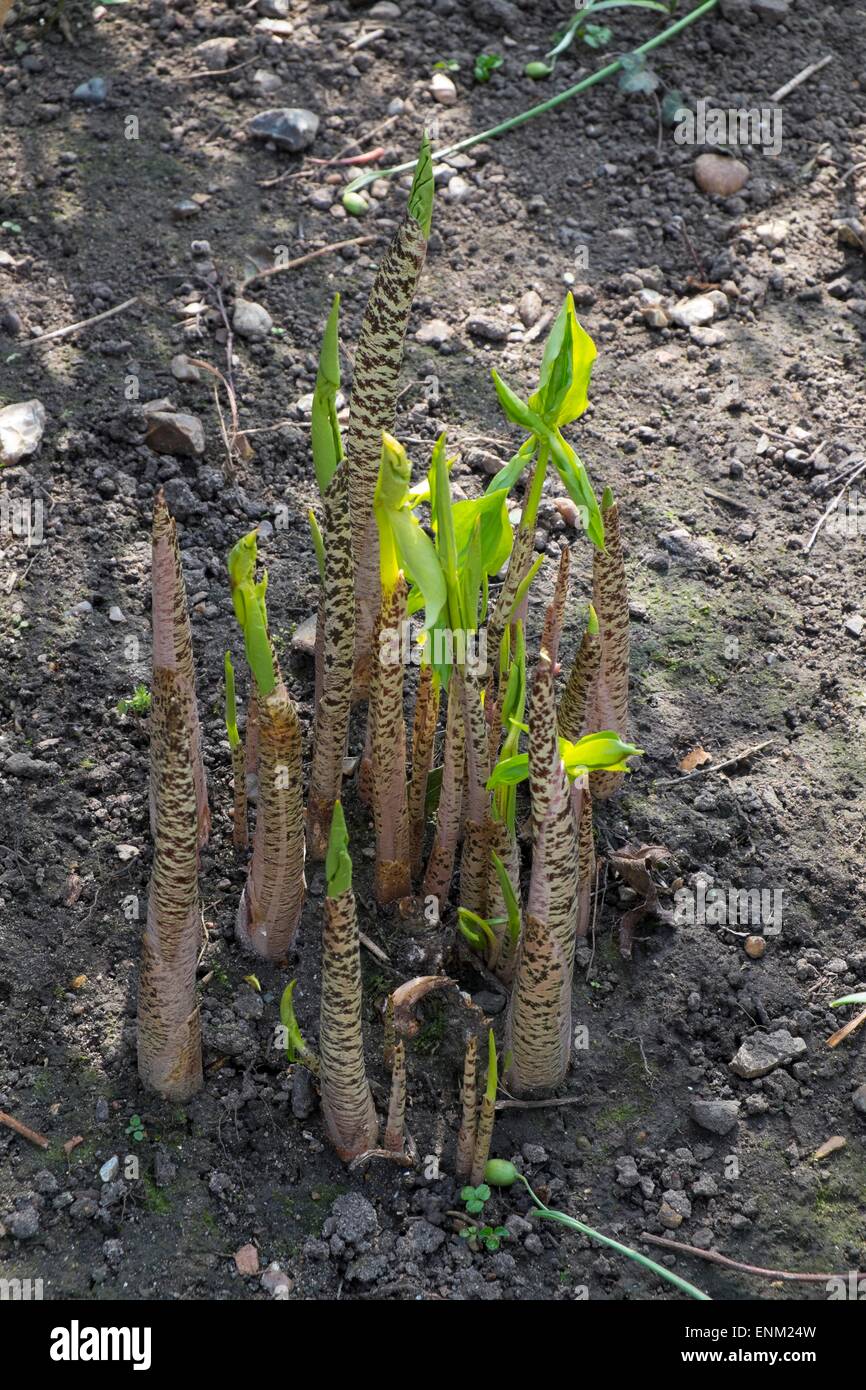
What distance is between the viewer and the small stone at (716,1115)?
2.70m

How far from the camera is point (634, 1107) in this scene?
9.03 feet

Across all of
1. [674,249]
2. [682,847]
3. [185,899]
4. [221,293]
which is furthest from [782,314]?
[185,899]

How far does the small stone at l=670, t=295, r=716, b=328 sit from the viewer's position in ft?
14.5

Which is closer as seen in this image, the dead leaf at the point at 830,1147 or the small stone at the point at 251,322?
the dead leaf at the point at 830,1147

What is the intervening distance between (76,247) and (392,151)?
3.84ft

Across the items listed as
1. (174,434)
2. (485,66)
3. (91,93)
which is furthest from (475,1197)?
(485,66)

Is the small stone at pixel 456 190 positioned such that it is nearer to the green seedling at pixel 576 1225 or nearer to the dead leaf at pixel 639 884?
the dead leaf at pixel 639 884

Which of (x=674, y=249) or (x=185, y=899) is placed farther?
(x=674, y=249)

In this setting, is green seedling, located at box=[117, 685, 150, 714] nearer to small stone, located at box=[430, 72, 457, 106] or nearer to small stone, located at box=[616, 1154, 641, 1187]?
small stone, located at box=[616, 1154, 641, 1187]

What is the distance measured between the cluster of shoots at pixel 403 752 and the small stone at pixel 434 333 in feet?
4.87

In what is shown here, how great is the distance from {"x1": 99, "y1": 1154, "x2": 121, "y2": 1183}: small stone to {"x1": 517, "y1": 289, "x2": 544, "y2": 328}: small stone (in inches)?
112

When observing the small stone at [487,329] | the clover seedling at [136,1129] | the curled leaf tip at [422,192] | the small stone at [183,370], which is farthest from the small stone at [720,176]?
the clover seedling at [136,1129]

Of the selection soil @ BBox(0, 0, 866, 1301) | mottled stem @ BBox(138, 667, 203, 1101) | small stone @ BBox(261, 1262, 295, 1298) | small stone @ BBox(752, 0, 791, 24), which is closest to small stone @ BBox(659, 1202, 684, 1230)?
soil @ BBox(0, 0, 866, 1301)

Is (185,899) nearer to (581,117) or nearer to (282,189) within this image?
(282,189)
